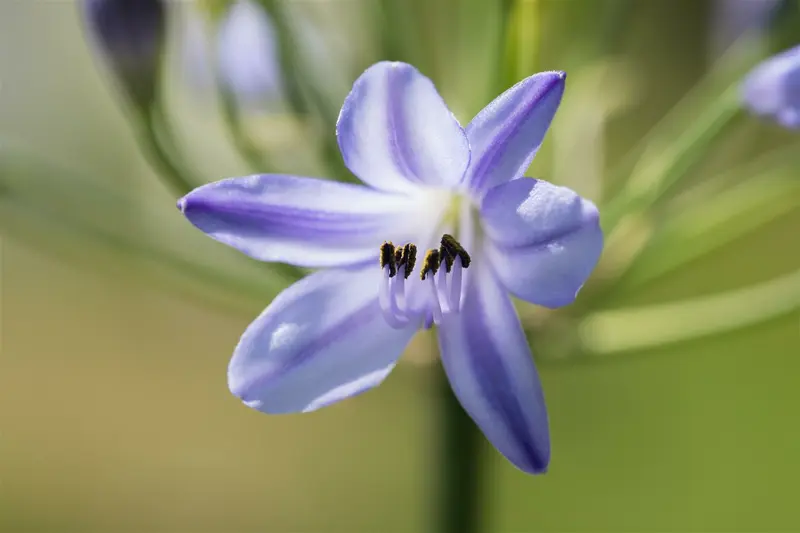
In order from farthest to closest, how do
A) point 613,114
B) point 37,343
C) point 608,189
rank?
1. point 37,343
2. point 613,114
3. point 608,189

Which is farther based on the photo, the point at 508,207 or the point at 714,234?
the point at 714,234

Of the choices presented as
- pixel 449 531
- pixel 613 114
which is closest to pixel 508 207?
pixel 449 531

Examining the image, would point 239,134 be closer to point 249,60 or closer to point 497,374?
point 249,60

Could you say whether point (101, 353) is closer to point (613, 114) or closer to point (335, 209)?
point (613, 114)

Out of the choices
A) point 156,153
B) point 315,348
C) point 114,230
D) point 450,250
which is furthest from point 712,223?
point 114,230

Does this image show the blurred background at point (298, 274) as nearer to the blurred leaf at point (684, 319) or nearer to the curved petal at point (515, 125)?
the blurred leaf at point (684, 319)

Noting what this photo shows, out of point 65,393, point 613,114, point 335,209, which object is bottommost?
point 335,209
